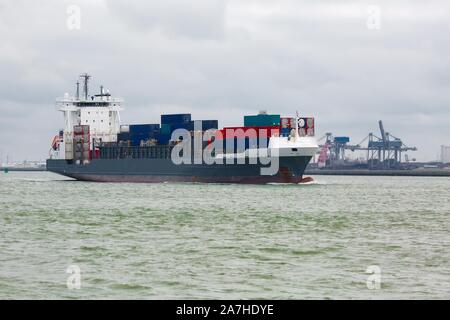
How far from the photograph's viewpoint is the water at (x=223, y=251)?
18.4 metres

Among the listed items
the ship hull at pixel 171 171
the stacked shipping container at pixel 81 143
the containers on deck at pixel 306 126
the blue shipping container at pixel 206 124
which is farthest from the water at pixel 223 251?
the stacked shipping container at pixel 81 143

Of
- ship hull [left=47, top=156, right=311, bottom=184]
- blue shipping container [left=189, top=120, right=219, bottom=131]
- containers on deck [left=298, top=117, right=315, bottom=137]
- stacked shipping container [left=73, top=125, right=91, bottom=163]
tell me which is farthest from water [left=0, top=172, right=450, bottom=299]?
stacked shipping container [left=73, top=125, right=91, bottom=163]

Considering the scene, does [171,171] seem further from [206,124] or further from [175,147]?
[206,124]

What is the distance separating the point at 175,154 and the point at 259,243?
165ft

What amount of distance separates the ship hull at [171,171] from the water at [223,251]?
2598 cm

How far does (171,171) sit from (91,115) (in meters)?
20.3

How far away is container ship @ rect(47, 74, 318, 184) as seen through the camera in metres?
70.0

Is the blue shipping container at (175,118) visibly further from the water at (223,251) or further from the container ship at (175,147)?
the water at (223,251)

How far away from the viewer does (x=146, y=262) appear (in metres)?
22.3

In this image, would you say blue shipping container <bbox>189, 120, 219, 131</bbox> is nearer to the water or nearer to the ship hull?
the ship hull

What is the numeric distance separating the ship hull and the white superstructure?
350 cm
